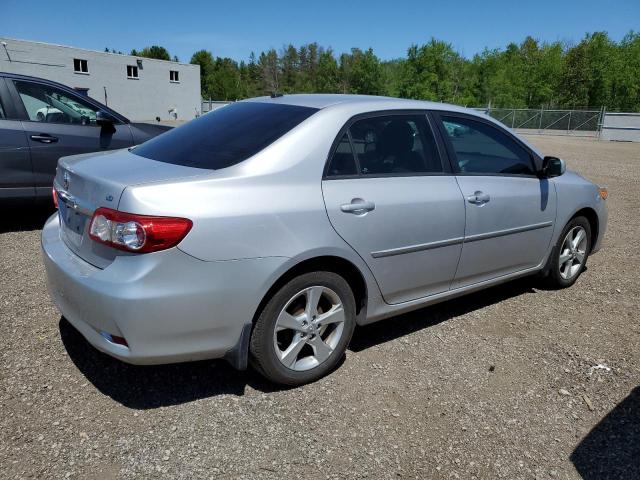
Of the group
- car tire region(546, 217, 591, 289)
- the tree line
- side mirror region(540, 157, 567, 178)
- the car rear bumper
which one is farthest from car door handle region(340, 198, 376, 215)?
the tree line

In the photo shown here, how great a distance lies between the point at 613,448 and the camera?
2688 mm

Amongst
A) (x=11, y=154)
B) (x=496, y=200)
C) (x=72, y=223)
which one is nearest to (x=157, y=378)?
(x=72, y=223)

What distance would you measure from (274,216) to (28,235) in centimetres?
444

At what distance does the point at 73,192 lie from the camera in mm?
2873

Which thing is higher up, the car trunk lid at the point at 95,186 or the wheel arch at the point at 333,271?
the car trunk lid at the point at 95,186

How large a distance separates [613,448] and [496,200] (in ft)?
5.87

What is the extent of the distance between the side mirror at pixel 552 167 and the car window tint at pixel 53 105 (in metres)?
5.09

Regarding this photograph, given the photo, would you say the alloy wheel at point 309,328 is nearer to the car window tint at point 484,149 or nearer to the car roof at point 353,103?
the car roof at point 353,103

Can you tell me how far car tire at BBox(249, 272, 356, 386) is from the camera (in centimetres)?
280

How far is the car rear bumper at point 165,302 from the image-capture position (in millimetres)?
2430

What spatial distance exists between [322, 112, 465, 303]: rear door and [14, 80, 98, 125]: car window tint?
4382 millimetres

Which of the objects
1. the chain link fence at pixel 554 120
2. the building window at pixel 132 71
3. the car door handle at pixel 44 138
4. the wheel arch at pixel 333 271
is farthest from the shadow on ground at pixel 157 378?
the building window at pixel 132 71

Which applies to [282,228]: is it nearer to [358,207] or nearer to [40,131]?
[358,207]

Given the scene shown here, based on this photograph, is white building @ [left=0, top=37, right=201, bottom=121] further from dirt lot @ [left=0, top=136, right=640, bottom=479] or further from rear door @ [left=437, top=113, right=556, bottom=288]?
dirt lot @ [left=0, top=136, right=640, bottom=479]
